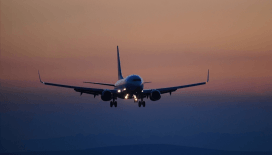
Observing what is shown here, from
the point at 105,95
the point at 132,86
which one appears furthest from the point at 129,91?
the point at 105,95

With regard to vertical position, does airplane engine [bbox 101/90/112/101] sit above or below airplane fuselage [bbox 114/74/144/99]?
below

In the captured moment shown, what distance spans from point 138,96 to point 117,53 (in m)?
48.1

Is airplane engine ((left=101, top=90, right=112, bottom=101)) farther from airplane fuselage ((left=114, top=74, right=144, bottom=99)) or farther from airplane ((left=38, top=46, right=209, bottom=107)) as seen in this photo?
airplane fuselage ((left=114, top=74, right=144, bottom=99))

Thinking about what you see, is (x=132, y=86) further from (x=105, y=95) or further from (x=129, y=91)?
(x=105, y=95)

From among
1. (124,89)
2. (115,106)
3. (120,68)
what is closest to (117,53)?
(120,68)

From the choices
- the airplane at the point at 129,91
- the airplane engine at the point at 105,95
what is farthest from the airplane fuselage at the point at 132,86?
the airplane engine at the point at 105,95

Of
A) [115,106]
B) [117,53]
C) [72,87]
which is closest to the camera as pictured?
[72,87]

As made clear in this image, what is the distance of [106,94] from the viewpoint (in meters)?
57.4

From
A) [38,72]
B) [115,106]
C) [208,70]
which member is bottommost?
[115,106]

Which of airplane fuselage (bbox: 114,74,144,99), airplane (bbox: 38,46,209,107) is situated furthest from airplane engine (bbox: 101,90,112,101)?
airplane fuselage (bbox: 114,74,144,99)

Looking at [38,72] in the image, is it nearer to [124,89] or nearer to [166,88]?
[124,89]

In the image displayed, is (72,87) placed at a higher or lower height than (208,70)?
lower

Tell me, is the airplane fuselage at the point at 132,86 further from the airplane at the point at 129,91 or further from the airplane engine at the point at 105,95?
the airplane engine at the point at 105,95

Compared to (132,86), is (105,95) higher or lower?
lower
